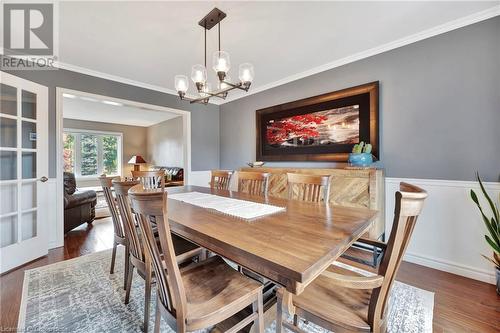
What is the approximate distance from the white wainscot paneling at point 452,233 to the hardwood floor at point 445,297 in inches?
4.2

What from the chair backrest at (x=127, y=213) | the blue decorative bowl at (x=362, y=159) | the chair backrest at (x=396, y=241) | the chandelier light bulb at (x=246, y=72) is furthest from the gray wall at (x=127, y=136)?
the chair backrest at (x=396, y=241)

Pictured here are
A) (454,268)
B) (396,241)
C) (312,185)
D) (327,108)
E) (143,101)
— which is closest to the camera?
(396,241)

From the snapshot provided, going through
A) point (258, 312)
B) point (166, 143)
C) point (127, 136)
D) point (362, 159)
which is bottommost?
point (258, 312)

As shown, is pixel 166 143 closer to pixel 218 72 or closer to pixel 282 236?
pixel 218 72

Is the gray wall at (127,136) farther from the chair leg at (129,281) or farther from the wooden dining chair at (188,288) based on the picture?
the wooden dining chair at (188,288)

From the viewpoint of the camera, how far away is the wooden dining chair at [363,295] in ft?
2.73

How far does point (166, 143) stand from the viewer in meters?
7.21

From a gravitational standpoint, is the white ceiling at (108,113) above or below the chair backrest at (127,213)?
above

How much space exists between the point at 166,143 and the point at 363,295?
713cm

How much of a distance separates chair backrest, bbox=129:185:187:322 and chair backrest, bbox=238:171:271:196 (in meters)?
1.43

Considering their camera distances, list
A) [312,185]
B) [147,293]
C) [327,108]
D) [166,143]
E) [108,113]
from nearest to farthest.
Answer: [147,293] → [312,185] → [327,108] → [108,113] → [166,143]

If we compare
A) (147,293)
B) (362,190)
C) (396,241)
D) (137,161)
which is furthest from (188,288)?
(137,161)

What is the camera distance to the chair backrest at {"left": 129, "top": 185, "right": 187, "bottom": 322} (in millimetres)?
832

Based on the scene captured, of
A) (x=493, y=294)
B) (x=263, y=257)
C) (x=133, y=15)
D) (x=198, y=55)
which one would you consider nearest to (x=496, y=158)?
(x=493, y=294)
